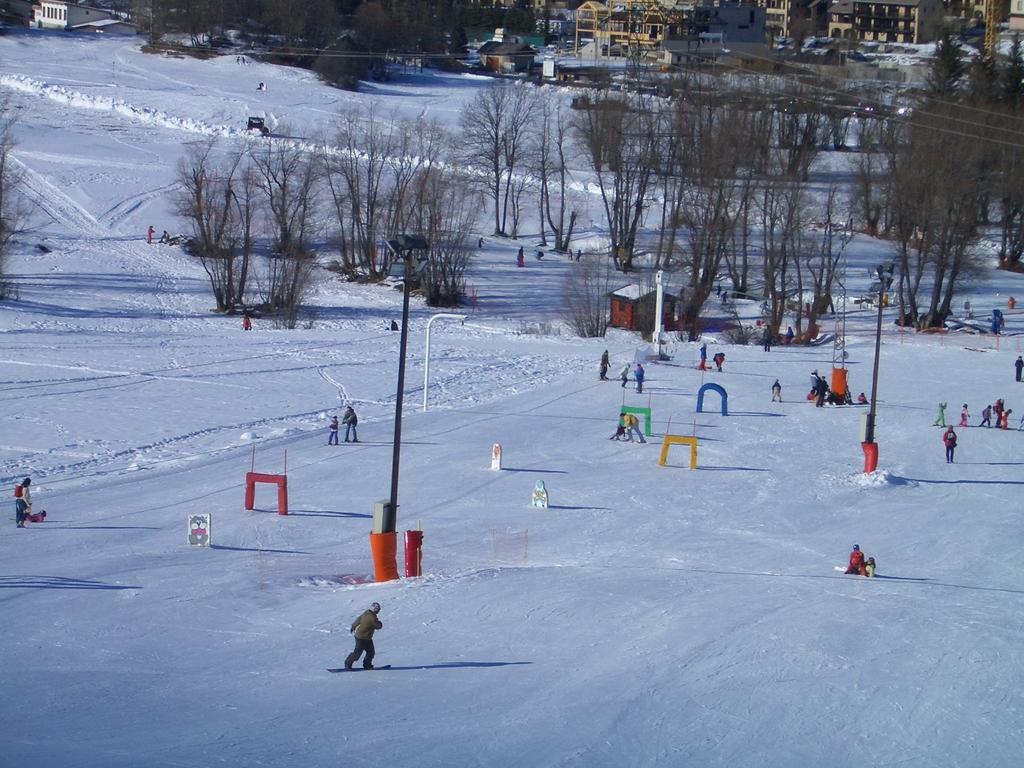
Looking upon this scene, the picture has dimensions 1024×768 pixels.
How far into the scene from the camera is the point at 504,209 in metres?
72.9

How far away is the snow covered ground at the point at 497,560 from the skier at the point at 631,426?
0.44 m

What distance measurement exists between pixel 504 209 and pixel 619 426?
44.7 metres

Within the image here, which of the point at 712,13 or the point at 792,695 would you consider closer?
the point at 792,695

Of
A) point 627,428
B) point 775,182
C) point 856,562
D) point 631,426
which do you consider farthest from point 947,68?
point 856,562

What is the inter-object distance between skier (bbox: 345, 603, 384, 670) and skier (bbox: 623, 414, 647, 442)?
53.1 feet

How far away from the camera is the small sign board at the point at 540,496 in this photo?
2388 cm

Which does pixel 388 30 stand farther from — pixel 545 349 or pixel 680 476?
pixel 680 476

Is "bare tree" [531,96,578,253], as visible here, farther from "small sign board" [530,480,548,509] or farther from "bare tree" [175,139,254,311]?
"small sign board" [530,480,548,509]

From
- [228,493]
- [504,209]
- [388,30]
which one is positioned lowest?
[228,493]

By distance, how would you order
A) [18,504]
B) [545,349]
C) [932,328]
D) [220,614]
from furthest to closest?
[932,328]
[545,349]
[18,504]
[220,614]

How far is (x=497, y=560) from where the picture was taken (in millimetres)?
20469

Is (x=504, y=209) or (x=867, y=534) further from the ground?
(x=504, y=209)

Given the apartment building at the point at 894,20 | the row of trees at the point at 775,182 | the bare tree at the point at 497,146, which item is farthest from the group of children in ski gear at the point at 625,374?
the apartment building at the point at 894,20

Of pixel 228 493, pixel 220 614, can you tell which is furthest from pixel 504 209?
pixel 220 614
